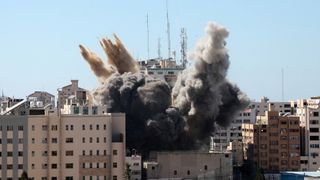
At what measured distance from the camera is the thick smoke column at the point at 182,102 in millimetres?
57969

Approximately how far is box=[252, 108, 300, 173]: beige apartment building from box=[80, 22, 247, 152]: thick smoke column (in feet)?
7.49

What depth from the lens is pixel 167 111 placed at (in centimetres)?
5825

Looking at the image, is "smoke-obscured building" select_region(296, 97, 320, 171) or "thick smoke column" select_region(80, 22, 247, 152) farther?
"smoke-obscured building" select_region(296, 97, 320, 171)

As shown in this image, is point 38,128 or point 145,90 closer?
point 38,128

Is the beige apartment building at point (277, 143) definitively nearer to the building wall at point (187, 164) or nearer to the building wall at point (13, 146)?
the building wall at point (187, 164)

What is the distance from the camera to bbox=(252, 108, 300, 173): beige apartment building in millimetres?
61531

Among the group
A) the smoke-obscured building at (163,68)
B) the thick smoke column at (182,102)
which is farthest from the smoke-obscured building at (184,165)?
the smoke-obscured building at (163,68)

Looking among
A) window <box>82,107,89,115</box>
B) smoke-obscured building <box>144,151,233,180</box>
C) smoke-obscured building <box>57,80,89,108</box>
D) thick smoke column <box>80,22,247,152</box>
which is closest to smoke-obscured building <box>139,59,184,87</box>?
smoke-obscured building <box>57,80,89,108</box>

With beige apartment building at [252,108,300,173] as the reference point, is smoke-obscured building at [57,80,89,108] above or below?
above

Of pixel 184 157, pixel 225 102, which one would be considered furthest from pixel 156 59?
pixel 184 157

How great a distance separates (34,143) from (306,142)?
2129 cm

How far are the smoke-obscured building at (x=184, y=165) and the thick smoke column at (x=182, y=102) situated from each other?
3.79 meters

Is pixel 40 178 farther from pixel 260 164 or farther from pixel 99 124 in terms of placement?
pixel 260 164

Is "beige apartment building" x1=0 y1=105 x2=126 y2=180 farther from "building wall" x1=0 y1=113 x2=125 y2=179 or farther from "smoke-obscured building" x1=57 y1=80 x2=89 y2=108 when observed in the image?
"smoke-obscured building" x1=57 y1=80 x2=89 y2=108
